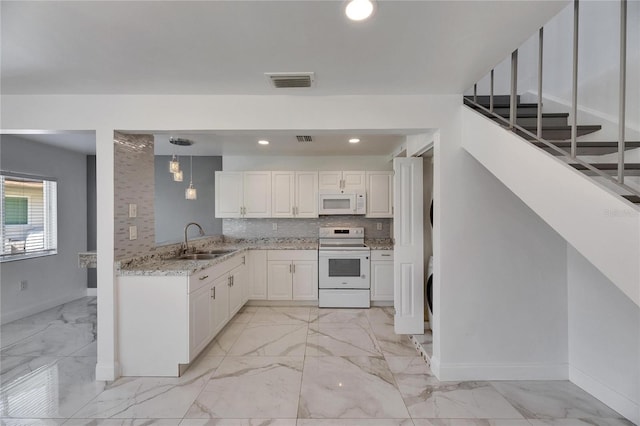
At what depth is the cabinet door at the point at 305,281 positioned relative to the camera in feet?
13.6

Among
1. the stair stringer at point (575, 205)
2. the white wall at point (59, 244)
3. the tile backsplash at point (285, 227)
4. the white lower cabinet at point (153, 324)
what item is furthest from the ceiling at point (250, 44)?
the tile backsplash at point (285, 227)

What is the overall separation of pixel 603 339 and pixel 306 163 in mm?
3911

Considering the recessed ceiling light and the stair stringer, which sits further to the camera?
the recessed ceiling light

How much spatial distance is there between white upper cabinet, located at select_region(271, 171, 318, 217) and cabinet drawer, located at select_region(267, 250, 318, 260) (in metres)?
0.62

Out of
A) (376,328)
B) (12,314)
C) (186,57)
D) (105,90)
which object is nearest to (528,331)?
(376,328)

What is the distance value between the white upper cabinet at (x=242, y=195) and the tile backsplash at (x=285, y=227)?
0.33 m

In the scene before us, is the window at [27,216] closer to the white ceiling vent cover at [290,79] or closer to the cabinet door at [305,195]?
Answer: the cabinet door at [305,195]

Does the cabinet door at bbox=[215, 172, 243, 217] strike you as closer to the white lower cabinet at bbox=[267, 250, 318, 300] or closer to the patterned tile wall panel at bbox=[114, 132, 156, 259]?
the white lower cabinet at bbox=[267, 250, 318, 300]

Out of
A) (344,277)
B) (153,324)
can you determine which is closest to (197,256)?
(153,324)

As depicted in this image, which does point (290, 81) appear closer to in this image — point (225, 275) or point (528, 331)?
point (225, 275)

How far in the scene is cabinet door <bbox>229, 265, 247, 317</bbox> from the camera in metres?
3.41

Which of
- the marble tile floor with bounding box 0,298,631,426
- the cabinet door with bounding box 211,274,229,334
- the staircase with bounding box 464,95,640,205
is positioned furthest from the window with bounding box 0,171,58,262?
the staircase with bounding box 464,95,640,205

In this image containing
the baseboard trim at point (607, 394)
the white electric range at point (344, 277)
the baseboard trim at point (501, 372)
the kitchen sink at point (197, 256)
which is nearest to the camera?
the baseboard trim at point (607, 394)

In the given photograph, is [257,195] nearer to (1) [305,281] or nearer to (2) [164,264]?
(1) [305,281]
